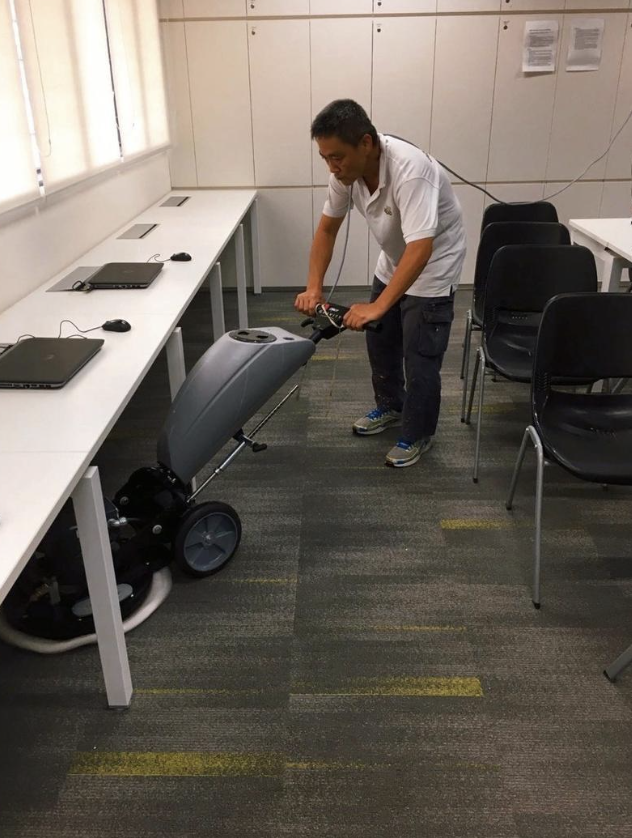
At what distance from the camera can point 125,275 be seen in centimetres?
262

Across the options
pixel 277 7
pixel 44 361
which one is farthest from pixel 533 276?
pixel 277 7

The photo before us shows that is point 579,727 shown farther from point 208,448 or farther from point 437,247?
point 437,247

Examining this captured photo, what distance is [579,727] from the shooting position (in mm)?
1614

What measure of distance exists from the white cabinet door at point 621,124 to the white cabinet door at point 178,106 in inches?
112

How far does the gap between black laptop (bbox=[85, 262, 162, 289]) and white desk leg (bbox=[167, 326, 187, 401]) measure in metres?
0.41

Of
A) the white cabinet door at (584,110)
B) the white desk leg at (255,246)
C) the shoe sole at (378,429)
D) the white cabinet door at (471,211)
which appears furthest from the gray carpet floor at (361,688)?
the white cabinet door at (584,110)

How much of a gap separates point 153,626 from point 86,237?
1941 millimetres

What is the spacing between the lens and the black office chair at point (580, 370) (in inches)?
77.2

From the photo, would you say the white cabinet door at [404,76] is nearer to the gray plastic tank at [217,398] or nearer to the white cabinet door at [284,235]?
the white cabinet door at [284,235]

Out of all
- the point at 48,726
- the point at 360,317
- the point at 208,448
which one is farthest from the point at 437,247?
the point at 48,726

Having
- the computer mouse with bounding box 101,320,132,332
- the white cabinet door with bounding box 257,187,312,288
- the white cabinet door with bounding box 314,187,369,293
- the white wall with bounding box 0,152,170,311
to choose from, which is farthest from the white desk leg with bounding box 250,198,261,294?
the computer mouse with bounding box 101,320,132,332

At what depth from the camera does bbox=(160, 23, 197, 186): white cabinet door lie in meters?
4.44

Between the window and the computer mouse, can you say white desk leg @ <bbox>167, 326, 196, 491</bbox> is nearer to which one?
the computer mouse

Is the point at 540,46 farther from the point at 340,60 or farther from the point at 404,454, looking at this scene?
the point at 404,454
